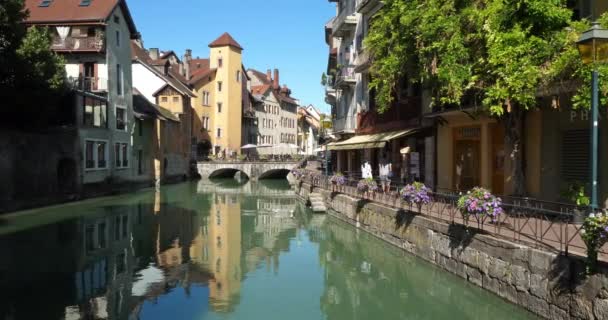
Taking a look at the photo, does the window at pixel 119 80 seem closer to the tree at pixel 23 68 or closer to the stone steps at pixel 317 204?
the tree at pixel 23 68

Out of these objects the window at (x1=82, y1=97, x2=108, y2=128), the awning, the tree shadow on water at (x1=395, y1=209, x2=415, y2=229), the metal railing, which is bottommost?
the tree shadow on water at (x1=395, y1=209, x2=415, y2=229)

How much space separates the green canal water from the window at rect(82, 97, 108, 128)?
11.6 meters

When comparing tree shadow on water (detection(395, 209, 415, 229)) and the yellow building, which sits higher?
the yellow building

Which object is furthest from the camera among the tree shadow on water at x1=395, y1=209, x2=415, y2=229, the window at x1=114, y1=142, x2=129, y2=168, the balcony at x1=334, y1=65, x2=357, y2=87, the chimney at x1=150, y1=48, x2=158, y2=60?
the chimney at x1=150, y1=48, x2=158, y2=60

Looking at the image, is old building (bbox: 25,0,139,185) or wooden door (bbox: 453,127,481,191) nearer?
wooden door (bbox: 453,127,481,191)

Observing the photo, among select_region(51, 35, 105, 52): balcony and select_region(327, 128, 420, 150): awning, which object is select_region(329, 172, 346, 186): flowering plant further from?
select_region(51, 35, 105, 52): balcony

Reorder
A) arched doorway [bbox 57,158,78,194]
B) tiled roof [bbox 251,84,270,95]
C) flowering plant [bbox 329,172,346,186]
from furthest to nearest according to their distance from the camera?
tiled roof [bbox 251,84,270,95], arched doorway [bbox 57,158,78,194], flowering plant [bbox 329,172,346,186]

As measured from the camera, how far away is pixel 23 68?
29922 millimetres

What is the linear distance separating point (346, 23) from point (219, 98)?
133ft

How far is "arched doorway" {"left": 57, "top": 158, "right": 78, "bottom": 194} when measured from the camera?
36062 mm

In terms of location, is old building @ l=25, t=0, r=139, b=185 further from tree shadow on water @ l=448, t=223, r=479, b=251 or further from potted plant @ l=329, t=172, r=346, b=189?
tree shadow on water @ l=448, t=223, r=479, b=251

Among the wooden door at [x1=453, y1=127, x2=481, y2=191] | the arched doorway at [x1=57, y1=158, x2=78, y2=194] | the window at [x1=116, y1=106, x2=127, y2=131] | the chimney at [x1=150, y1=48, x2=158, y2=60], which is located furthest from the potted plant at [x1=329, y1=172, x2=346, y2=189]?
the chimney at [x1=150, y1=48, x2=158, y2=60]

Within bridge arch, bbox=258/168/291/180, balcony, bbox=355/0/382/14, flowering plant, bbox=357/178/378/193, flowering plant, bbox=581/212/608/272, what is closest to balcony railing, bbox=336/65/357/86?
balcony, bbox=355/0/382/14

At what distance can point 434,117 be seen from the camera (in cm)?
2403
